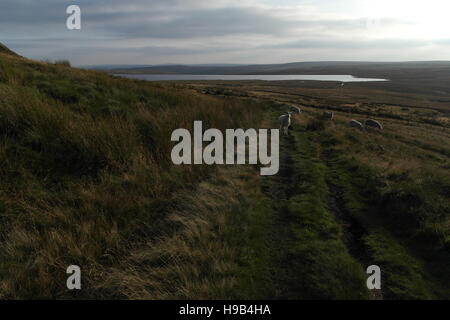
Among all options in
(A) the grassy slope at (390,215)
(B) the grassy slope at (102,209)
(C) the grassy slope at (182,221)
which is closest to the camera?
(B) the grassy slope at (102,209)

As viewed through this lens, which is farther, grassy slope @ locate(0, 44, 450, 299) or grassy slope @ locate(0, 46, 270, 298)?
grassy slope @ locate(0, 44, 450, 299)

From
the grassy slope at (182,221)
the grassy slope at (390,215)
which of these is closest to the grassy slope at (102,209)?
the grassy slope at (182,221)

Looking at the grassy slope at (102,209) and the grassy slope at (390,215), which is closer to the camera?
the grassy slope at (102,209)

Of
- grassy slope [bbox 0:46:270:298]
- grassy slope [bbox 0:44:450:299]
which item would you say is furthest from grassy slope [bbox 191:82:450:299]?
grassy slope [bbox 0:46:270:298]

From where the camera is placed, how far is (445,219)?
4.64 meters

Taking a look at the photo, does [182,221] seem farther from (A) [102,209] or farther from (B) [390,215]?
(B) [390,215]

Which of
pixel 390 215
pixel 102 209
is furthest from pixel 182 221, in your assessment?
pixel 390 215

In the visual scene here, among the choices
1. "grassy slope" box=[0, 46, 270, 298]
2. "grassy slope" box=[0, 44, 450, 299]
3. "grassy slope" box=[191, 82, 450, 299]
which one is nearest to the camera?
"grassy slope" box=[0, 46, 270, 298]

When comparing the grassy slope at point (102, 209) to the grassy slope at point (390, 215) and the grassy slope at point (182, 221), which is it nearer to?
the grassy slope at point (182, 221)

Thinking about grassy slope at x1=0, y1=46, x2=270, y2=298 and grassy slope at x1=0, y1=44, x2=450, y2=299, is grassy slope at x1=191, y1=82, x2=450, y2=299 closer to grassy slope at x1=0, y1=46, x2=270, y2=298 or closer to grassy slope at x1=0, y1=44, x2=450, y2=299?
grassy slope at x1=0, y1=44, x2=450, y2=299

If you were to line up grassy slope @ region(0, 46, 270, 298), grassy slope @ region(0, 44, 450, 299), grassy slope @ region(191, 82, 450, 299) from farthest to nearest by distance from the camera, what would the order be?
1. grassy slope @ region(191, 82, 450, 299)
2. grassy slope @ region(0, 44, 450, 299)
3. grassy slope @ region(0, 46, 270, 298)

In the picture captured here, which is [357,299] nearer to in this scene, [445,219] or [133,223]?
[445,219]
